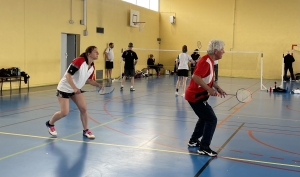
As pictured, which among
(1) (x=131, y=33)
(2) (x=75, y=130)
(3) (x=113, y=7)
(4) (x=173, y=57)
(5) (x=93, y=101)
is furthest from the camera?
(4) (x=173, y=57)

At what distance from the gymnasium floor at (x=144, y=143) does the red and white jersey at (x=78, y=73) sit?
1.03 m

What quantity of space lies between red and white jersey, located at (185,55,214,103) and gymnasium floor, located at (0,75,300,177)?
100 cm

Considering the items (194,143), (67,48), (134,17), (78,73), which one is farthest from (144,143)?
(134,17)

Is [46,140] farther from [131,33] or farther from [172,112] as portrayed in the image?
[131,33]

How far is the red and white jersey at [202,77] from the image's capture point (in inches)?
227

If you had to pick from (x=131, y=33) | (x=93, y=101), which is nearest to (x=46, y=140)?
(x=93, y=101)

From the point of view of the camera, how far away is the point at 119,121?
8.91 metres

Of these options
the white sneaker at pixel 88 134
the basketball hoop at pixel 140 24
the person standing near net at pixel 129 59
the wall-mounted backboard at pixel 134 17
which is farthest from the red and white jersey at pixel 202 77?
the basketball hoop at pixel 140 24

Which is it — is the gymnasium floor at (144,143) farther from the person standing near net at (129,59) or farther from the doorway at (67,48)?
the doorway at (67,48)

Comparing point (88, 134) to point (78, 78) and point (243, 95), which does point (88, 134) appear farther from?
point (243, 95)

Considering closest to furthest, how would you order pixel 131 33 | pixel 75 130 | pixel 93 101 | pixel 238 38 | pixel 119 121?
pixel 75 130
pixel 119 121
pixel 93 101
pixel 131 33
pixel 238 38

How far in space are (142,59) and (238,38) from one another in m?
7.69

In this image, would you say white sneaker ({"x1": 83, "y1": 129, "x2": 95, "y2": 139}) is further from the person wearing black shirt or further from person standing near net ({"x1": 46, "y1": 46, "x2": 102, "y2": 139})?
the person wearing black shirt

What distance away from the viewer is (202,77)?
5.79 meters
